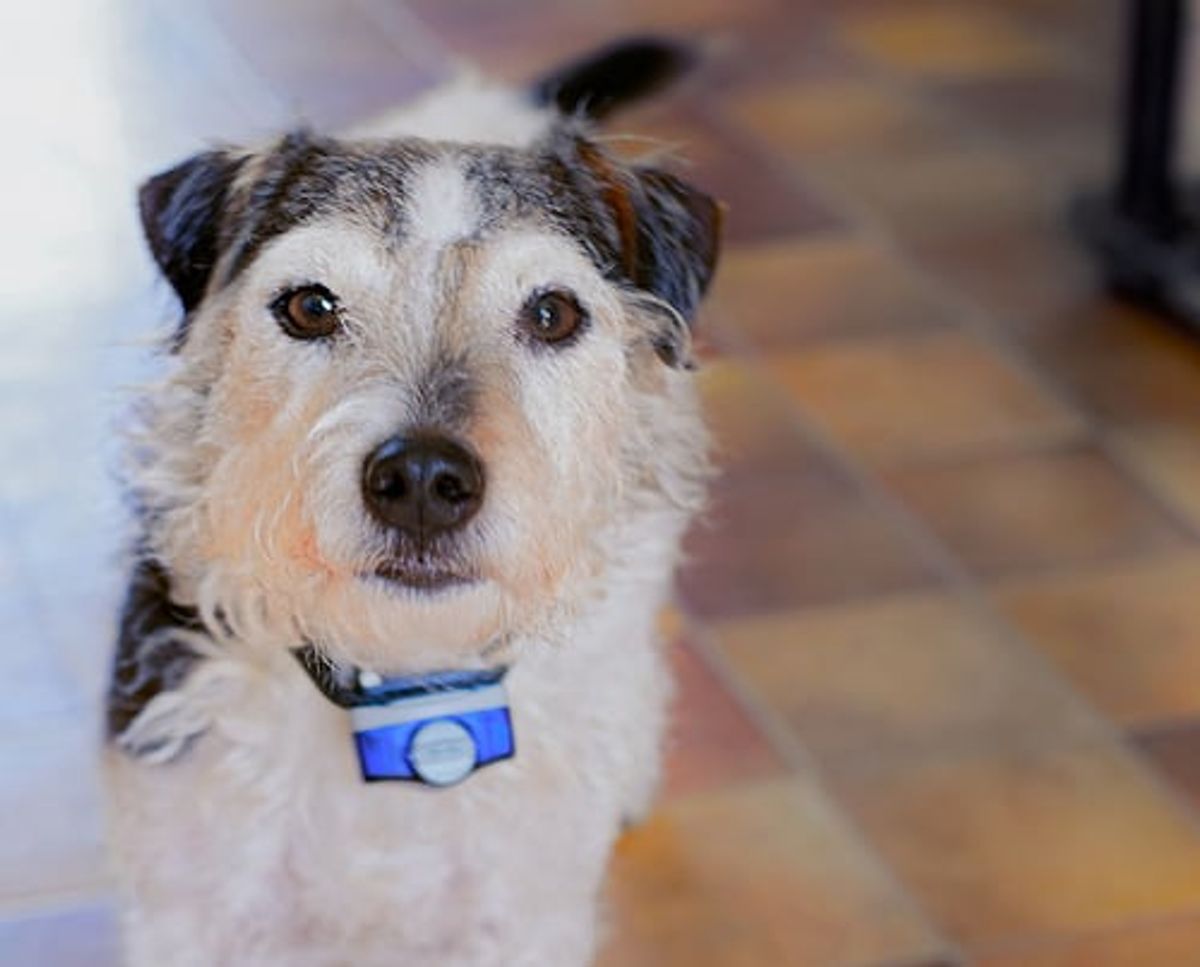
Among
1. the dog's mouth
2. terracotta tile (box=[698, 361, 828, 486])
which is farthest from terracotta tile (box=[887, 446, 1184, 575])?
the dog's mouth

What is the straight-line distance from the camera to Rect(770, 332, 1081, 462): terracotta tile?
3.79 m

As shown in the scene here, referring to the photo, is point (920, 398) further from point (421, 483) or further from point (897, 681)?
point (421, 483)

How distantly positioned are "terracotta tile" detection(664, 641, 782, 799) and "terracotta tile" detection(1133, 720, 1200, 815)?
0.46m

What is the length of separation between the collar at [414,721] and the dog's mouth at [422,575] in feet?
0.77

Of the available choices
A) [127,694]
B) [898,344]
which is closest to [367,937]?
[127,694]

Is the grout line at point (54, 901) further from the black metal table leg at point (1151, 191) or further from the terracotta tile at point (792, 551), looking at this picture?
the black metal table leg at point (1151, 191)

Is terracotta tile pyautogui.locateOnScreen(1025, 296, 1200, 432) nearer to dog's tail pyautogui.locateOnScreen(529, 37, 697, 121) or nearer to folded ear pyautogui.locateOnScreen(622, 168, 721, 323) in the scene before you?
dog's tail pyautogui.locateOnScreen(529, 37, 697, 121)

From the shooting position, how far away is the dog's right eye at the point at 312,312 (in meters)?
2.06

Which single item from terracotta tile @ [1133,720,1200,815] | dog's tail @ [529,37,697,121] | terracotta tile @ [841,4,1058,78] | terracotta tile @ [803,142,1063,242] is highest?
dog's tail @ [529,37,697,121]

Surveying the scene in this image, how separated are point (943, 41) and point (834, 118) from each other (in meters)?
0.52

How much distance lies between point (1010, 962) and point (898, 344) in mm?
1550

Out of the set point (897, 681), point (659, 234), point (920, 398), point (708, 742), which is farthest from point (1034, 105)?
point (659, 234)

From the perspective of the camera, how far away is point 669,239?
2250mm

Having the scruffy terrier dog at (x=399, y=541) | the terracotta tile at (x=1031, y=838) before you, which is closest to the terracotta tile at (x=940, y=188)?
the terracotta tile at (x=1031, y=838)
